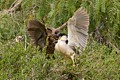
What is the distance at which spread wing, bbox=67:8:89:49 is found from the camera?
4.39 m

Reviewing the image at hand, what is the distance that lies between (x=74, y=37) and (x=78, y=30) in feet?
0.43

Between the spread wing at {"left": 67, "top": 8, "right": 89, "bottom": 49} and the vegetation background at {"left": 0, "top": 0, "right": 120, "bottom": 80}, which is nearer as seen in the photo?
the vegetation background at {"left": 0, "top": 0, "right": 120, "bottom": 80}

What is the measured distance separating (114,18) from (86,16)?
2.60 feet

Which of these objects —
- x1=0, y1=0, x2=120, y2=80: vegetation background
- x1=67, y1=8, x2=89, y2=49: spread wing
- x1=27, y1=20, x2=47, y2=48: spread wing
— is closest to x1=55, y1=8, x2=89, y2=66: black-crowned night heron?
x1=67, y1=8, x2=89, y2=49: spread wing

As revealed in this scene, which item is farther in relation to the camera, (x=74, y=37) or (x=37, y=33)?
(x=37, y=33)

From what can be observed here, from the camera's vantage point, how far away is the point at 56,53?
12.7ft

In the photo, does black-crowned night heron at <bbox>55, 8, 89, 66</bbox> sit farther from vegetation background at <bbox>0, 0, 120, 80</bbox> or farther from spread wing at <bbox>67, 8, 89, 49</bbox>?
vegetation background at <bbox>0, 0, 120, 80</bbox>

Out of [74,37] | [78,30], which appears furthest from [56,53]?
[78,30]

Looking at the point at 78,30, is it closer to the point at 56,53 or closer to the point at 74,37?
the point at 74,37

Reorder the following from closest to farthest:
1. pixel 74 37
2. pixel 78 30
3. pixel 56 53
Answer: pixel 56 53 → pixel 74 37 → pixel 78 30

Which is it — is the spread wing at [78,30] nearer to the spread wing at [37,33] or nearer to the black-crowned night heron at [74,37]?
the black-crowned night heron at [74,37]

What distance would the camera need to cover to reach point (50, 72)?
3490 mm

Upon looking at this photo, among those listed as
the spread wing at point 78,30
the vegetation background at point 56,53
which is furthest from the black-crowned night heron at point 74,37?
the vegetation background at point 56,53

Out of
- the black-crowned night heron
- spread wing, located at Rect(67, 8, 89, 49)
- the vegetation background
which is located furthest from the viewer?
spread wing, located at Rect(67, 8, 89, 49)
